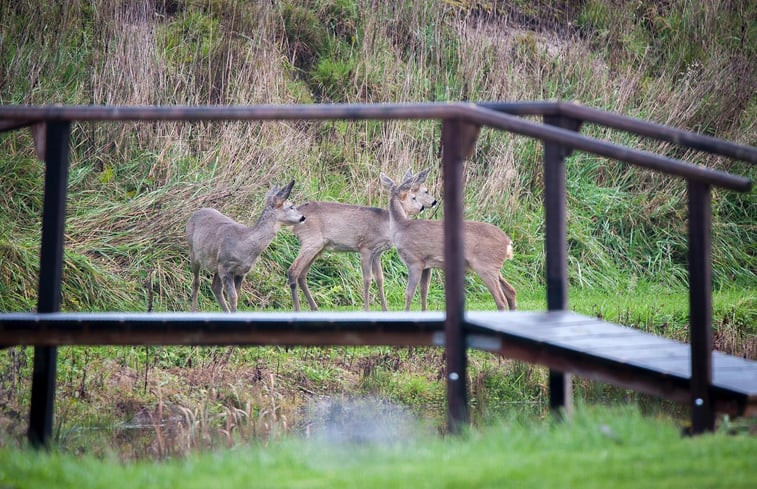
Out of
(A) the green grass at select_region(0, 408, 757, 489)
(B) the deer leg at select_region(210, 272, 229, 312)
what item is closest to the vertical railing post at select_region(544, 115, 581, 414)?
(A) the green grass at select_region(0, 408, 757, 489)

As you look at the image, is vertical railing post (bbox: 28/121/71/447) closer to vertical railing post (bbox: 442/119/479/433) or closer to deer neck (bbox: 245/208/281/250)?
vertical railing post (bbox: 442/119/479/433)

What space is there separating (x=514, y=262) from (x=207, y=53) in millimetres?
5058

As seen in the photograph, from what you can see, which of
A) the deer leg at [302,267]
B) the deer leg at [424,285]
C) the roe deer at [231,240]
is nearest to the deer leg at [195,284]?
the roe deer at [231,240]

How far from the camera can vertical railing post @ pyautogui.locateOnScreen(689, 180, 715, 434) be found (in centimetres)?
501

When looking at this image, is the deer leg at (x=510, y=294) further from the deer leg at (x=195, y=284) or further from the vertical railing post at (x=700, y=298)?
the vertical railing post at (x=700, y=298)

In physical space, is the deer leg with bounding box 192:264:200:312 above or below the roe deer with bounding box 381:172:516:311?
below

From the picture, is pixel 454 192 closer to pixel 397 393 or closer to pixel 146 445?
pixel 146 445

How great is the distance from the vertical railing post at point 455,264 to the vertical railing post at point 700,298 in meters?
1.19

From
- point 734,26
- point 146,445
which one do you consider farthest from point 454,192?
A: point 734,26

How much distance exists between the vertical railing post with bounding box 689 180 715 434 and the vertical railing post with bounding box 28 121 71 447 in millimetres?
3656

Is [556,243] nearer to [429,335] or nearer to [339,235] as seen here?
[429,335]

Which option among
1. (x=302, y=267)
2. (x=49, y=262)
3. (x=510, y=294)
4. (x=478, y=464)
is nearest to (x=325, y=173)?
(x=302, y=267)

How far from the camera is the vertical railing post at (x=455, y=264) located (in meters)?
5.69

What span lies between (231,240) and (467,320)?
5.11 m
